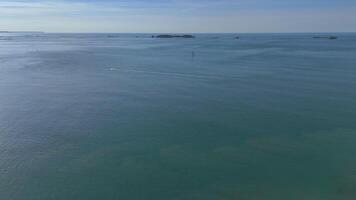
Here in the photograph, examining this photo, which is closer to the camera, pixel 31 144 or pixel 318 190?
pixel 318 190

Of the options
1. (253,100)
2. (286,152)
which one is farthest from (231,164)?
(253,100)

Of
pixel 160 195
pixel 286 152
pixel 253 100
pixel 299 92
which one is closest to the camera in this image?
pixel 160 195

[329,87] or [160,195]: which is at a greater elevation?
[329,87]

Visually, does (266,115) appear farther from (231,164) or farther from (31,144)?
(31,144)

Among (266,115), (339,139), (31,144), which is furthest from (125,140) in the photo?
(339,139)

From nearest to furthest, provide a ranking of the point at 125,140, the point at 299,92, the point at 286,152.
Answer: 1. the point at 286,152
2. the point at 125,140
3. the point at 299,92

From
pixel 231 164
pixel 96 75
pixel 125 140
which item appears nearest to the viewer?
pixel 231 164

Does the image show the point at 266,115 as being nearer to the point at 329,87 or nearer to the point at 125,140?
the point at 125,140

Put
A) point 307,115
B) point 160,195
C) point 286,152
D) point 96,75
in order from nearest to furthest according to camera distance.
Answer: point 160,195 → point 286,152 → point 307,115 → point 96,75

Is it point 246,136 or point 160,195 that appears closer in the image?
point 160,195
